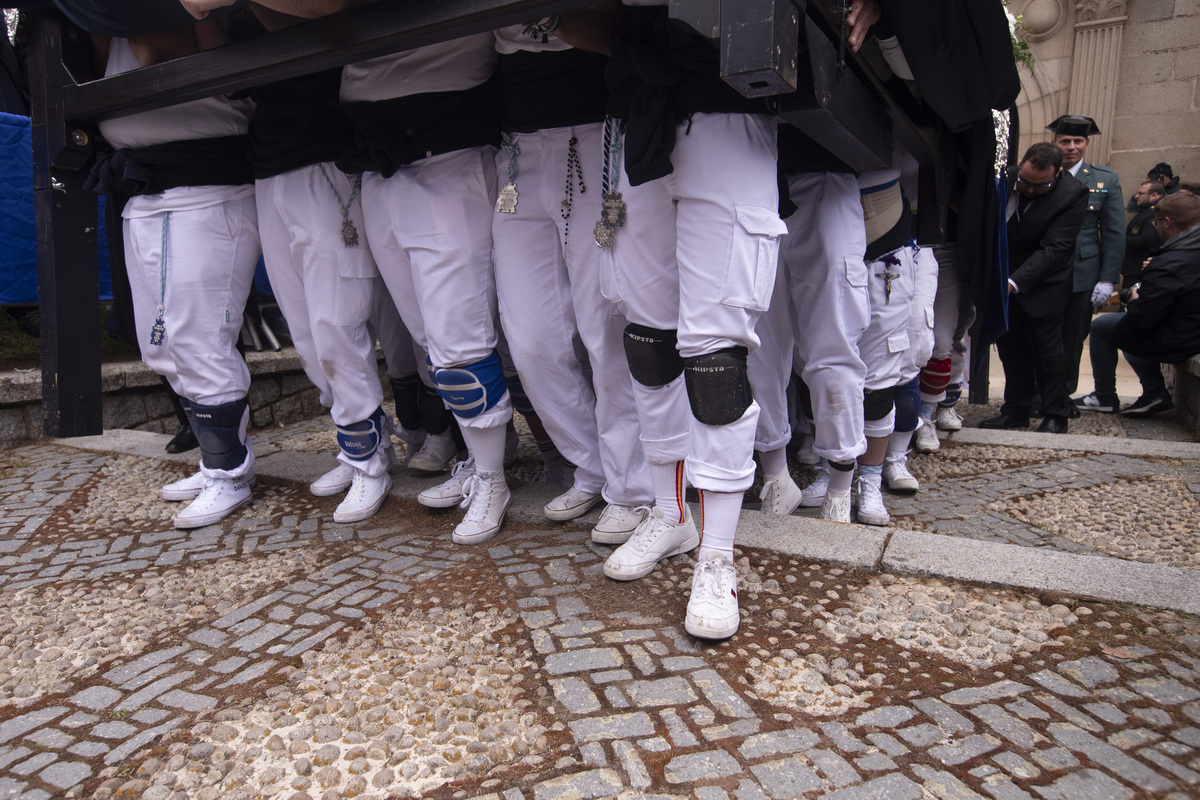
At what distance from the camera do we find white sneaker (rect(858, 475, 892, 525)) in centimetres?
303

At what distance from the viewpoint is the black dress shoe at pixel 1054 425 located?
498 cm

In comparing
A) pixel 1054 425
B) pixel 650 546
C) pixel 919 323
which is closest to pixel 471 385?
pixel 650 546

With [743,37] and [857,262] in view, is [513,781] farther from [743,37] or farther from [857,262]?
[857,262]

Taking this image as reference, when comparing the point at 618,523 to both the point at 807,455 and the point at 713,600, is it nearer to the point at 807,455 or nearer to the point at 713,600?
the point at 713,600

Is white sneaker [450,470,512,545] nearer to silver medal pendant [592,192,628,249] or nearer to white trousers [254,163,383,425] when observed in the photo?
white trousers [254,163,383,425]

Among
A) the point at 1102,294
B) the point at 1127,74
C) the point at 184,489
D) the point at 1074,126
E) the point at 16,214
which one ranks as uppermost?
the point at 1127,74

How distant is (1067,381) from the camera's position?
5.07 metres

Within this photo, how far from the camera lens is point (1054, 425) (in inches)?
197

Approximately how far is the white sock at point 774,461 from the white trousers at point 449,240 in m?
1.07

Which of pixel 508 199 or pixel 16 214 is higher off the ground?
pixel 16 214

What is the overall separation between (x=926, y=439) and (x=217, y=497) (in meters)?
3.59

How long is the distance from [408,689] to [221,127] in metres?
2.34

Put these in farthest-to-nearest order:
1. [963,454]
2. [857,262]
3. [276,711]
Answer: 1. [963,454]
2. [857,262]
3. [276,711]

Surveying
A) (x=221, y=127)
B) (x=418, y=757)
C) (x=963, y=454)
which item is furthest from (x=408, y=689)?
(x=963, y=454)
